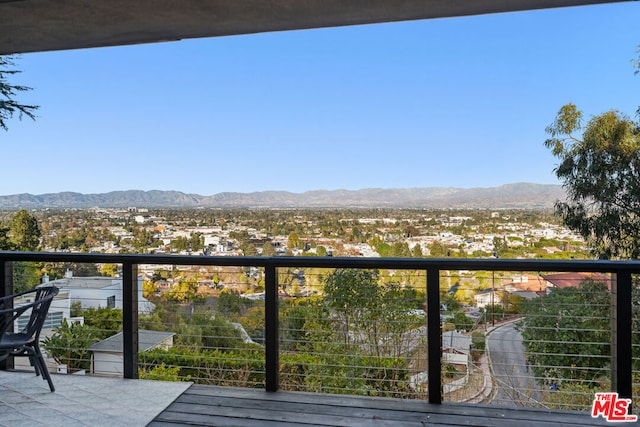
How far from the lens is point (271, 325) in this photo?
3.01m

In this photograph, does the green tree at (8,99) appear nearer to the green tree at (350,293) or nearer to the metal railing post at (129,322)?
the metal railing post at (129,322)

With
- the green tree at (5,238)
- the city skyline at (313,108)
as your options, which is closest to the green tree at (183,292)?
the green tree at (5,238)

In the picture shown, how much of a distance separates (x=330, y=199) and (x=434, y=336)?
7.54 metres

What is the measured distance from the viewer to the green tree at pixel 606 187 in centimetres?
813

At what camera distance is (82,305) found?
3.66 m

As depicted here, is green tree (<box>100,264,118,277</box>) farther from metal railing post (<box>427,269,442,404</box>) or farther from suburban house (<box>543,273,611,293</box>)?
suburban house (<box>543,273,611,293</box>)

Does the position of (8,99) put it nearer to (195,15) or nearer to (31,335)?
(31,335)

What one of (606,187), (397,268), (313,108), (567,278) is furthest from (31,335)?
(313,108)

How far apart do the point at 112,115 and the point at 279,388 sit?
10.4 metres

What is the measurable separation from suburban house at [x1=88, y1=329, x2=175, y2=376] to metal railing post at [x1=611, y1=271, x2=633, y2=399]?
10.4ft

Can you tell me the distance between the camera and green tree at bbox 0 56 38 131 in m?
7.42

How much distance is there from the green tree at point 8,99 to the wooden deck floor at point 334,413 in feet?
23.1

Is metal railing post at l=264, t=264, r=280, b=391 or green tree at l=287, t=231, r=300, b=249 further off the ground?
green tree at l=287, t=231, r=300, b=249

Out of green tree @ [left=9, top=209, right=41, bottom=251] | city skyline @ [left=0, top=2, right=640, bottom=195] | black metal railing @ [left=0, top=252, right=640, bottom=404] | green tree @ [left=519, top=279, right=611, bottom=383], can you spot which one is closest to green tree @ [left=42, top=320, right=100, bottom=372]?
black metal railing @ [left=0, top=252, right=640, bottom=404]
